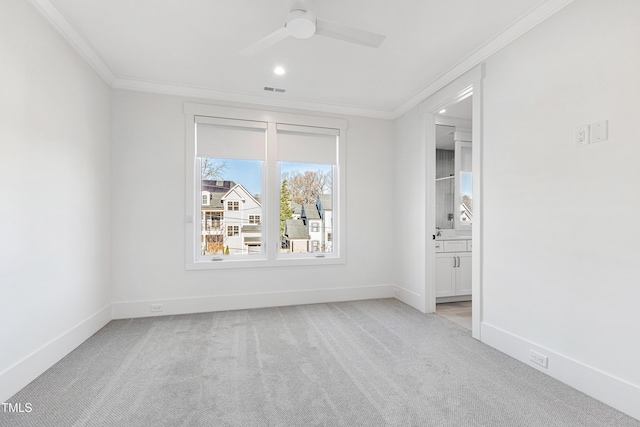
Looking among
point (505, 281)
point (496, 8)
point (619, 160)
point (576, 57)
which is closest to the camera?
point (619, 160)

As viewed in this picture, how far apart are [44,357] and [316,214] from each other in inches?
122

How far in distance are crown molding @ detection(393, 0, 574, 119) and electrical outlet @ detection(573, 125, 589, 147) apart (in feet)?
2.94

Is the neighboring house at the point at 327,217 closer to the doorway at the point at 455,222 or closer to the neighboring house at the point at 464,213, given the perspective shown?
the doorway at the point at 455,222

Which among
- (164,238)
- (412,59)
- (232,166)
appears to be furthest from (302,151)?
(164,238)

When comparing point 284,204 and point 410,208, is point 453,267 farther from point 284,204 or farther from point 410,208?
point 284,204

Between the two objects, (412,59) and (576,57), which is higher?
(412,59)

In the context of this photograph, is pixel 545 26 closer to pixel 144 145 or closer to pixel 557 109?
pixel 557 109

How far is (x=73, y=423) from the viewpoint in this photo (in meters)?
1.73

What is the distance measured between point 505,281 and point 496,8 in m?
2.17

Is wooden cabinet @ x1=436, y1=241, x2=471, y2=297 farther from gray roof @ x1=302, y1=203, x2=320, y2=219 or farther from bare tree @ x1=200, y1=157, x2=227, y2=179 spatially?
bare tree @ x1=200, y1=157, x2=227, y2=179

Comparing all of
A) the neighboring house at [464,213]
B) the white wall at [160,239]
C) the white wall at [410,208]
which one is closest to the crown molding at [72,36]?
the white wall at [160,239]

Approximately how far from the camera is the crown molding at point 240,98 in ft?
11.6

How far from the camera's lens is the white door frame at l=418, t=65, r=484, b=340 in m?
2.93

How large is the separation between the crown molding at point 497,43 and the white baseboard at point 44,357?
436 cm
